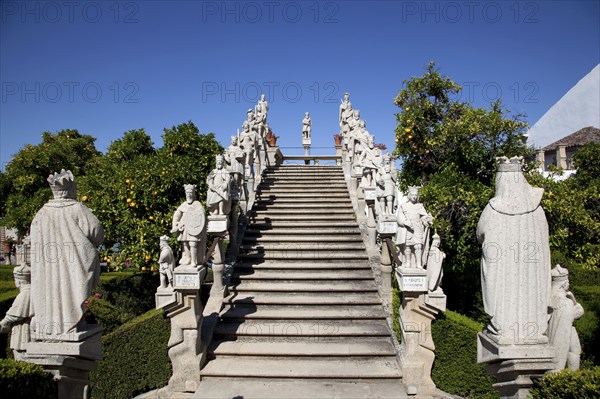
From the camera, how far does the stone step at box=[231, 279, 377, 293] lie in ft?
29.3

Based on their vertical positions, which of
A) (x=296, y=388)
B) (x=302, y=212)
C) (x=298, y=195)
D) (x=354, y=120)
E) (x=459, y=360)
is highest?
(x=354, y=120)

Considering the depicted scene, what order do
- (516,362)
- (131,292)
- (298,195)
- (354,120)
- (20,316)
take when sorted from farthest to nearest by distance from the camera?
1. (354,120)
2. (131,292)
3. (298,195)
4. (20,316)
5. (516,362)

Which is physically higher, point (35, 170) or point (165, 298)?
point (35, 170)

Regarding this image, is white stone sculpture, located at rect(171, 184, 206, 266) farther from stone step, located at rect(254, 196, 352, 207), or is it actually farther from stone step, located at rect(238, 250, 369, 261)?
stone step, located at rect(254, 196, 352, 207)

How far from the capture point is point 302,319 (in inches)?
322

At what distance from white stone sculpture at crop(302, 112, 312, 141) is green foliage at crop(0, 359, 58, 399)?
1860 centimetres

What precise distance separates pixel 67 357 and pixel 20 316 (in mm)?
1205

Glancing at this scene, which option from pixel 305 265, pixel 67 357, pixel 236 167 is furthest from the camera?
pixel 236 167

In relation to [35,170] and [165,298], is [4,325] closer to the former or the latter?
[165,298]

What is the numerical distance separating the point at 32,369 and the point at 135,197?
7.80 m

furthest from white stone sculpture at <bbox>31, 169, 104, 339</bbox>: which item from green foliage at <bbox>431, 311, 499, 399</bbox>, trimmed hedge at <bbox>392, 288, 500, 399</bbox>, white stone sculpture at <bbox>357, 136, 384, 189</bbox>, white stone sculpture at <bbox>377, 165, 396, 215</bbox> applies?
white stone sculpture at <bbox>357, 136, 384, 189</bbox>

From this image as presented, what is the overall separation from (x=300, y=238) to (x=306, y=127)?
41.4 ft

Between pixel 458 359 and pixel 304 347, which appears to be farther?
pixel 458 359

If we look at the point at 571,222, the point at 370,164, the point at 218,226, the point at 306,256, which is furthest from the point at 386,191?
the point at 571,222
